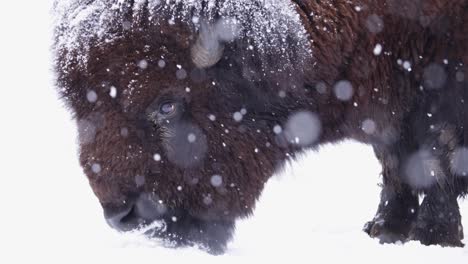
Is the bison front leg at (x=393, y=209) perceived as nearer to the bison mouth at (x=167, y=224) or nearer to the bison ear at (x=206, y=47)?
the bison mouth at (x=167, y=224)

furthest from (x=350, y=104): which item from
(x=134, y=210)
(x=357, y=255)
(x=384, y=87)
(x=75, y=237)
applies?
(x=75, y=237)

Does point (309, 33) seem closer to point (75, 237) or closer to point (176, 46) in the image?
point (176, 46)

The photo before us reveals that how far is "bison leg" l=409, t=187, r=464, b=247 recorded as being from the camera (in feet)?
16.6

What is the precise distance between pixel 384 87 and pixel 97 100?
182cm

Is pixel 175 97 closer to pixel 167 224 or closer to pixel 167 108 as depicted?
pixel 167 108

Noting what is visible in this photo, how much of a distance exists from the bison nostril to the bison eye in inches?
18.8

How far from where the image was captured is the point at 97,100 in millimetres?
3943

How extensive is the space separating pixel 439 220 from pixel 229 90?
1958mm

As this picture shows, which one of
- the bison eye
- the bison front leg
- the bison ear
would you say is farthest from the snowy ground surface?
the bison ear

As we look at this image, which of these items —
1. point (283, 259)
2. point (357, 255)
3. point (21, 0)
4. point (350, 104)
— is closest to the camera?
point (283, 259)

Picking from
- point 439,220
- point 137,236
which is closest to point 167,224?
point 137,236

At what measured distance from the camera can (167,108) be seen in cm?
409

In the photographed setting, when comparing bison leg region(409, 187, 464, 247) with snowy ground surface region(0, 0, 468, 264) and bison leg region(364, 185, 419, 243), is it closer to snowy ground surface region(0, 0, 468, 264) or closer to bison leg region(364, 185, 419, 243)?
bison leg region(364, 185, 419, 243)

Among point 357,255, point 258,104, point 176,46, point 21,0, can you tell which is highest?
point 176,46
